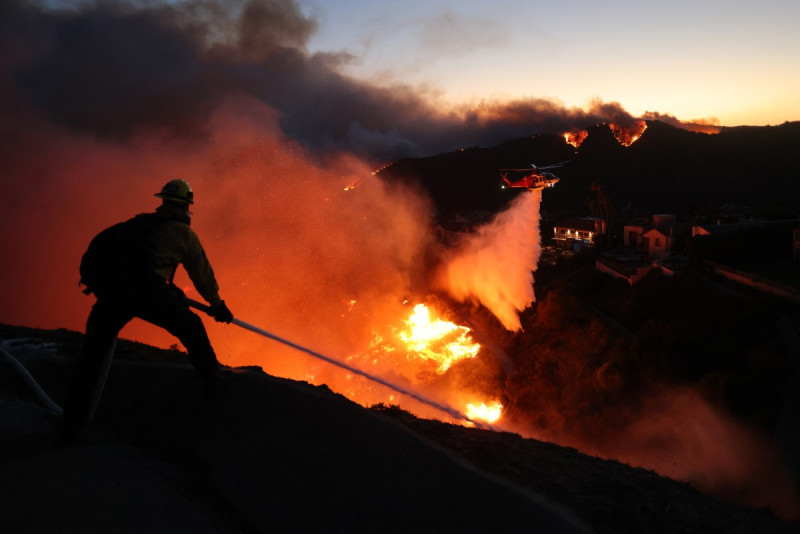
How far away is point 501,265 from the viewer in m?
41.4

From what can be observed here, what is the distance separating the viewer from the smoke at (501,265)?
37875 millimetres

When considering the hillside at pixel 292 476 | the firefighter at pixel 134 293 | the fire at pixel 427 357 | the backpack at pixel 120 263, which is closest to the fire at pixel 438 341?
the fire at pixel 427 357

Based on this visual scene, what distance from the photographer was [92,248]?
4117mm

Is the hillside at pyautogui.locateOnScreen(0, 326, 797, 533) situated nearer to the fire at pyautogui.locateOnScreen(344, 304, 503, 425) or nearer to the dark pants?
the dark pants

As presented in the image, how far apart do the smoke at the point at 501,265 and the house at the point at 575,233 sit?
23.1ft

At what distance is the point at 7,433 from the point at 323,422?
255cm

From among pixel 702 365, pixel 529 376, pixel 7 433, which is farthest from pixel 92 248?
pixel 529 376

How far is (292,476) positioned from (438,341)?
103 ft

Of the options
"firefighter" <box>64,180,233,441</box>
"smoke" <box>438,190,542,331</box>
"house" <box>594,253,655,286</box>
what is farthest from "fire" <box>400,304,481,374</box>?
"firefighter" <box>64,180,233,441</box>

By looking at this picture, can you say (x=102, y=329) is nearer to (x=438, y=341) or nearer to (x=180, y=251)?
(x=180, y=251)

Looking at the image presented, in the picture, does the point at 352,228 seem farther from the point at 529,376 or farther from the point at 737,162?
the point at 737,162

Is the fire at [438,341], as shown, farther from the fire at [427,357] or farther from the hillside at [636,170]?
the hillside at [636,170]

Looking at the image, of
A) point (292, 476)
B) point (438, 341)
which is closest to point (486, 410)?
point (438, 341)

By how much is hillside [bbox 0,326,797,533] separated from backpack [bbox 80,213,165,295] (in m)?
1.27
